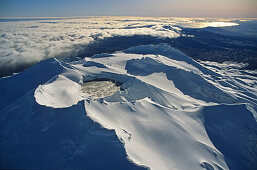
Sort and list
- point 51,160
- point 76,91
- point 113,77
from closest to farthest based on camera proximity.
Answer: point 51,160 → point 76,91 → point 113,77

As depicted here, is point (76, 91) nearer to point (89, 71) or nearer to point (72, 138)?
point (89, 71)

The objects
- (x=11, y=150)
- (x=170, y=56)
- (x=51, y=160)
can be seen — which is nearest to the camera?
(x=51, y=160)

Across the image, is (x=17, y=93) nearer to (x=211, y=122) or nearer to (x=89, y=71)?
(x=89, y=71)

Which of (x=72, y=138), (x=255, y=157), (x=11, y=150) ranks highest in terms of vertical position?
(x=72, y=138)

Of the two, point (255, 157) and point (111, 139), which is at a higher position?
point (111, 139)

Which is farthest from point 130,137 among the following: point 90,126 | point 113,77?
point 113,77

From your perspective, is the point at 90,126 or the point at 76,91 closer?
the point at 90,126

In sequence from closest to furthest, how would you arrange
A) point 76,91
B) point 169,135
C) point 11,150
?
point 11,150 < point 169,135 < point 76,91

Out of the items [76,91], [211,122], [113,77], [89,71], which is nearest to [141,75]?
[113,77]

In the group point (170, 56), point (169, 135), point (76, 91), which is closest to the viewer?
point (169, 135)
